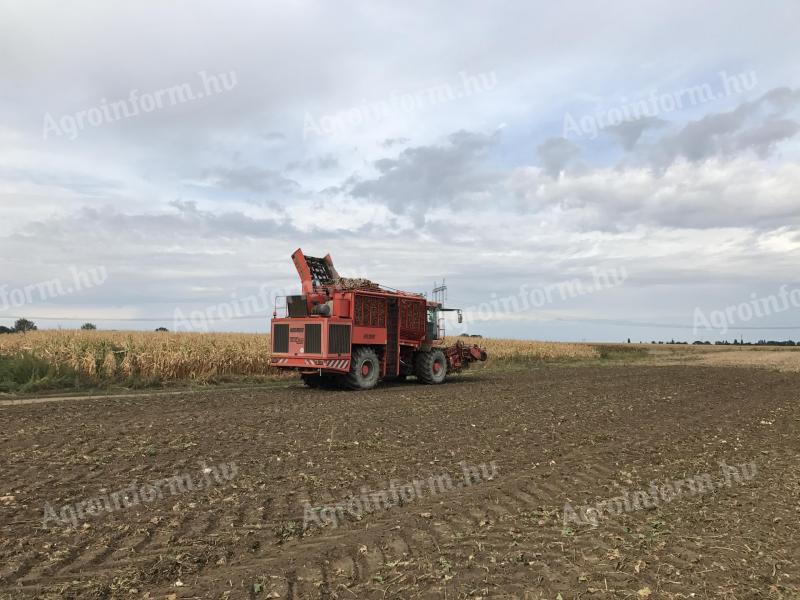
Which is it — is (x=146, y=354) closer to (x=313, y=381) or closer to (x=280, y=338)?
(x=280, y=338)

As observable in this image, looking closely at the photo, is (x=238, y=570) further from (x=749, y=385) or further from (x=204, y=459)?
(x=749, y=385)

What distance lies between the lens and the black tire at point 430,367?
21767 mm

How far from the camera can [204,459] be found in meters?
8.62

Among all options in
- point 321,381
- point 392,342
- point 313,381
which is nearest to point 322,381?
point 321,381

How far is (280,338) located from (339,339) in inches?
85.0

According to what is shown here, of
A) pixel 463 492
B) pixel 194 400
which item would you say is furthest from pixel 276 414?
pixel 463 492

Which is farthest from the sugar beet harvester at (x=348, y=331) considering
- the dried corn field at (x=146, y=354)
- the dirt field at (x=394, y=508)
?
the dirt field at (x=394, y=508)

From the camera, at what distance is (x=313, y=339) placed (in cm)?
1828

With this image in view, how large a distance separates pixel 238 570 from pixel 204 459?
3.78 meters

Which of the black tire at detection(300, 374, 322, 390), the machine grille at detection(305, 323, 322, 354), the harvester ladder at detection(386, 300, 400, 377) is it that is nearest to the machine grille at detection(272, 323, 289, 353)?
the machine grille at detection(305, 323, 322, 354)

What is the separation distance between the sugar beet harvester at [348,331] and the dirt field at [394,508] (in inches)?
211

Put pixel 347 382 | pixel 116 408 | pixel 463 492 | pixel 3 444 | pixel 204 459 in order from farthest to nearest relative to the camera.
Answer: pixel 347 382, pixel 116 408, pixel 3 444, pixel 204 459, pixel 463 492

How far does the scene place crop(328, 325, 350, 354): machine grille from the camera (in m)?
18.0

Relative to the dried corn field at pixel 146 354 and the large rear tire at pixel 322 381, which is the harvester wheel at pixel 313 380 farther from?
the dried corn field at pixel 146 354
